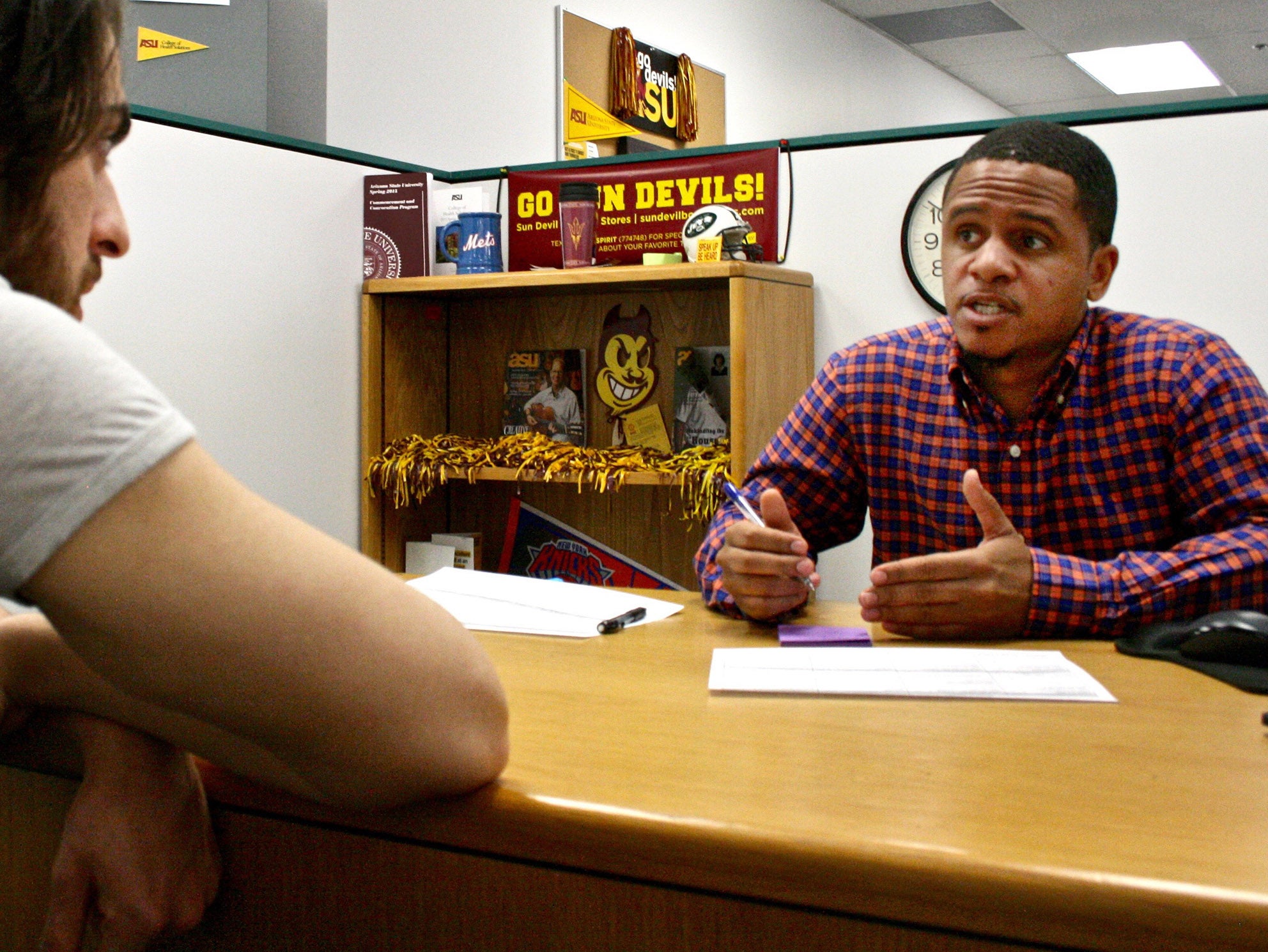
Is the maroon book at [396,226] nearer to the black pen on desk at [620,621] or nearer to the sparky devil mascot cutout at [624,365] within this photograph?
the sparky devil mascot cutout at [624,365]

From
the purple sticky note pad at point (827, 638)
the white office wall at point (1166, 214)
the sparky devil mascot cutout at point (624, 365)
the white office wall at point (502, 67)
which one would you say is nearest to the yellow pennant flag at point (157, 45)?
the white office wall at point (502, 67)

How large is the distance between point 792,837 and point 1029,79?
25.6 ft

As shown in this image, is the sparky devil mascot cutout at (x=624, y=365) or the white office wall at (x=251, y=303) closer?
the white office wall at (x=251, y=303)

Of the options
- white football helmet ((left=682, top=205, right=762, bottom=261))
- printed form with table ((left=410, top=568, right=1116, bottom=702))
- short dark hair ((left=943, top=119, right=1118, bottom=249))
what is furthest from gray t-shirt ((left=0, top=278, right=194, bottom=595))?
white football helmet ((left=682, top=205, right=762, bottom=261))

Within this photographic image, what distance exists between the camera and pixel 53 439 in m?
0.52

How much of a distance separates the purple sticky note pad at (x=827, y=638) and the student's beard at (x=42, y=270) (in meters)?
0.74

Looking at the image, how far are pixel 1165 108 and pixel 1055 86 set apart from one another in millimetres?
6050

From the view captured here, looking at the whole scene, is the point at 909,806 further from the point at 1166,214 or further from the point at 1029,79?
the point at 1029,79

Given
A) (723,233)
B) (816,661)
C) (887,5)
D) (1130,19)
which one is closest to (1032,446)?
(816,661)

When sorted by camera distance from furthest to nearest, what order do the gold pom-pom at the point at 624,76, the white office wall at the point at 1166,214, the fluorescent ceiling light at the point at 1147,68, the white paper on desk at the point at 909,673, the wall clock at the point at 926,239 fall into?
the fluorescent ceiling light at the point at 1147,68 < the gold pom-pom at the point at 624,76 < the wall clock at the point at 926,239 < the white office wall at the point at 1166,214 < the white paper on desk at the point at 909,673

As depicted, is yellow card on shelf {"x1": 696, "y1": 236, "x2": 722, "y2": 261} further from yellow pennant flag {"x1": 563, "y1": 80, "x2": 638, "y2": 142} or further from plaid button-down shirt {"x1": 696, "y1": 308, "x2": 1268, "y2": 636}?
yellow pennant flag {"x1": 563, "y1": 80, "x2": 638, "y2": 142}

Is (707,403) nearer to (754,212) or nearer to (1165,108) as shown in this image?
(754,212)

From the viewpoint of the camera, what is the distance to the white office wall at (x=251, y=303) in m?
2.29

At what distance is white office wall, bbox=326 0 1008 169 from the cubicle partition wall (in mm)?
764
